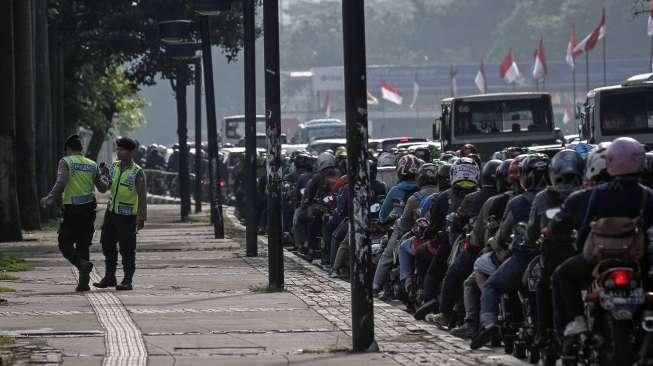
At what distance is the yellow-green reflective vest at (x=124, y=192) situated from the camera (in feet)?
73.4

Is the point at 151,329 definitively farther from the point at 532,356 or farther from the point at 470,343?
the point at 532,356

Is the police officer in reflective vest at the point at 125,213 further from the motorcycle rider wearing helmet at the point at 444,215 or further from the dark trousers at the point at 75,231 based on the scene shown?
the motorcycle rider wearing helmet at the point at 444,215

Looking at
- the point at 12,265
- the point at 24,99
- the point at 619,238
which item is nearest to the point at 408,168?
the point at 12,265

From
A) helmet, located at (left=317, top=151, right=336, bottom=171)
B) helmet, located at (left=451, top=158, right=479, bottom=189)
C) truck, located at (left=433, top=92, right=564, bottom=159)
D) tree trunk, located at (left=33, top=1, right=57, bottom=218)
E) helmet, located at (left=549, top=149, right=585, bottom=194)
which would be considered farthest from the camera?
tree trunk, located at (left=33, top=1, right=57, bottom=218)

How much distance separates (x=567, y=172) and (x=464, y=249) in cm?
328

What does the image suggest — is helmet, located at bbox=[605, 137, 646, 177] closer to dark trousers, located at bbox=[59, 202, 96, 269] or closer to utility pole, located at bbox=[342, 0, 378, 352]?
utility pole, located at bbox=[342, 0, 378, 352]

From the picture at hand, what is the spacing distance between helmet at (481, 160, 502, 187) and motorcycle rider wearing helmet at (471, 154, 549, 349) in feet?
4.97

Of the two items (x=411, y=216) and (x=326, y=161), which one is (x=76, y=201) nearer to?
(x=411, y=216)

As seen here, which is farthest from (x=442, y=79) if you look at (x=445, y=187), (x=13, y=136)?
(x=445, y=187)

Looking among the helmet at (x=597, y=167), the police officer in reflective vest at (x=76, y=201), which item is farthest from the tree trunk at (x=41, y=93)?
the helmet at (x=597, y=167)

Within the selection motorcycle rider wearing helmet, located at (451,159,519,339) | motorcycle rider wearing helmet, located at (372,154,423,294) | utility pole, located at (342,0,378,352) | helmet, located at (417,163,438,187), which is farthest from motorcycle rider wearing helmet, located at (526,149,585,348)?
motorcycle rider wearing helmet, located at (372,154,423,294)

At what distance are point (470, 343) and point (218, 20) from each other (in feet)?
108

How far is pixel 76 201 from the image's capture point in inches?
885

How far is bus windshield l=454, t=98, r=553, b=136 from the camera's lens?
37531 mm
